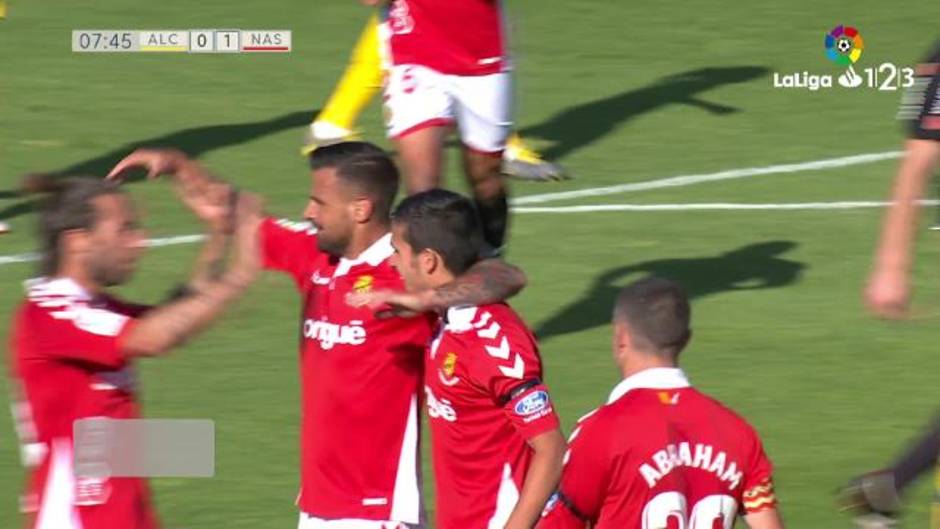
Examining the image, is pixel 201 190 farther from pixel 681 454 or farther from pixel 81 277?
pixel 681 454

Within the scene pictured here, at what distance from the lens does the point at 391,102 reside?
11.1m

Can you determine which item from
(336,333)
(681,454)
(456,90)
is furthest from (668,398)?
(456,90)

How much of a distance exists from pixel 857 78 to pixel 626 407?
1092cm

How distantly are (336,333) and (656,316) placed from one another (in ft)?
4.23

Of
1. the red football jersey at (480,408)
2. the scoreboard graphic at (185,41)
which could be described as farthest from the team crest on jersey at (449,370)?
the scoreboard graphic at (185,41)

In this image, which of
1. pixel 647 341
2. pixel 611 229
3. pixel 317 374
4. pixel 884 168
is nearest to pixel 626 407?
pixel 647 341

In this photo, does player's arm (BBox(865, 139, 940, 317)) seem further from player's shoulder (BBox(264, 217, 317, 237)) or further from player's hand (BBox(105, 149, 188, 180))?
player's hand (BBox(105, 149, 188, 180))

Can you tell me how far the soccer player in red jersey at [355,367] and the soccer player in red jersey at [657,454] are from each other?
0.81m

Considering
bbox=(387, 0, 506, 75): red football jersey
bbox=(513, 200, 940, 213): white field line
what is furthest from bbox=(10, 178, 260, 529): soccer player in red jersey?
bbox=(513, 200, 940, 213): white field line

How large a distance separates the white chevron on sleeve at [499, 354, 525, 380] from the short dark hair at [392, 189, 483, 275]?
16.4 inches

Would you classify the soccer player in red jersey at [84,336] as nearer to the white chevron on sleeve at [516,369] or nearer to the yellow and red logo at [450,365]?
the yellow and red logo at [450,365]

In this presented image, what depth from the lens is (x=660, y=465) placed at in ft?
21.7

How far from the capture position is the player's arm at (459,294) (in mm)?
7297

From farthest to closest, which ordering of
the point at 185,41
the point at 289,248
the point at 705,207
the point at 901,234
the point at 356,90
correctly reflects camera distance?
1. the point at 185,41
2. the point at 356,90
3. the point at 705,207
4. the point at 901,234
5. the point at 289,248
